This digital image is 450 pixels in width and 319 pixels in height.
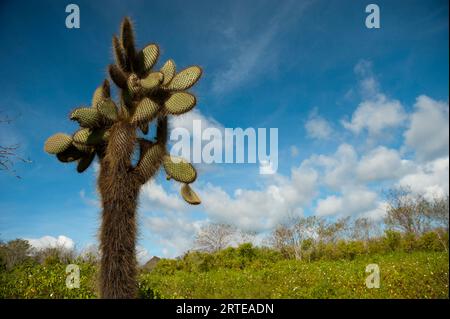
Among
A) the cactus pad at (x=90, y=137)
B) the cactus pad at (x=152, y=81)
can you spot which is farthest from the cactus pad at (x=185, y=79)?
the cactus pad at (x=90, y=137)

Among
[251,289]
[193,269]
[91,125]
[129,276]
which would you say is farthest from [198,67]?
[193,269]

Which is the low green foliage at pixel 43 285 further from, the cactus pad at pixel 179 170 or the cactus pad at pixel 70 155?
the cactus pad at pixel 179 170

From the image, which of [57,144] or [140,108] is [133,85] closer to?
[140,108]

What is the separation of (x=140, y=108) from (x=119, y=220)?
58.3 inches

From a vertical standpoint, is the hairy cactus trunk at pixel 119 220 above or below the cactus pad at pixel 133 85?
below

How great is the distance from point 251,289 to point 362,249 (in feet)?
39.7

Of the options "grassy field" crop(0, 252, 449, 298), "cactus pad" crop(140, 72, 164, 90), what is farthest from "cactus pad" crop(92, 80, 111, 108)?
"grassy field" crop(0, 252, 449, 298)

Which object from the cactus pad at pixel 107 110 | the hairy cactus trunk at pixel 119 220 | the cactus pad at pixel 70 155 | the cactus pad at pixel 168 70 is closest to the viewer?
the hairy cactus trunk at pixel 119 220

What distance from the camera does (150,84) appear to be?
16.0ft

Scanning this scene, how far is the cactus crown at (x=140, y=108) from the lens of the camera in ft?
16.0

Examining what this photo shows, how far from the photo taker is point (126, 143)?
470 cm

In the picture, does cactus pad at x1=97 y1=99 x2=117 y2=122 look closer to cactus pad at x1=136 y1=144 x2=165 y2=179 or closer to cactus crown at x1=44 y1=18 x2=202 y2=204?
cactus crown at x1=44 y1=18 x2=202 y2=204

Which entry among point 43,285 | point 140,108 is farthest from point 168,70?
point 43,285

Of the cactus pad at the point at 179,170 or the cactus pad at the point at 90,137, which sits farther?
the cactus pad at the point at 90,137
